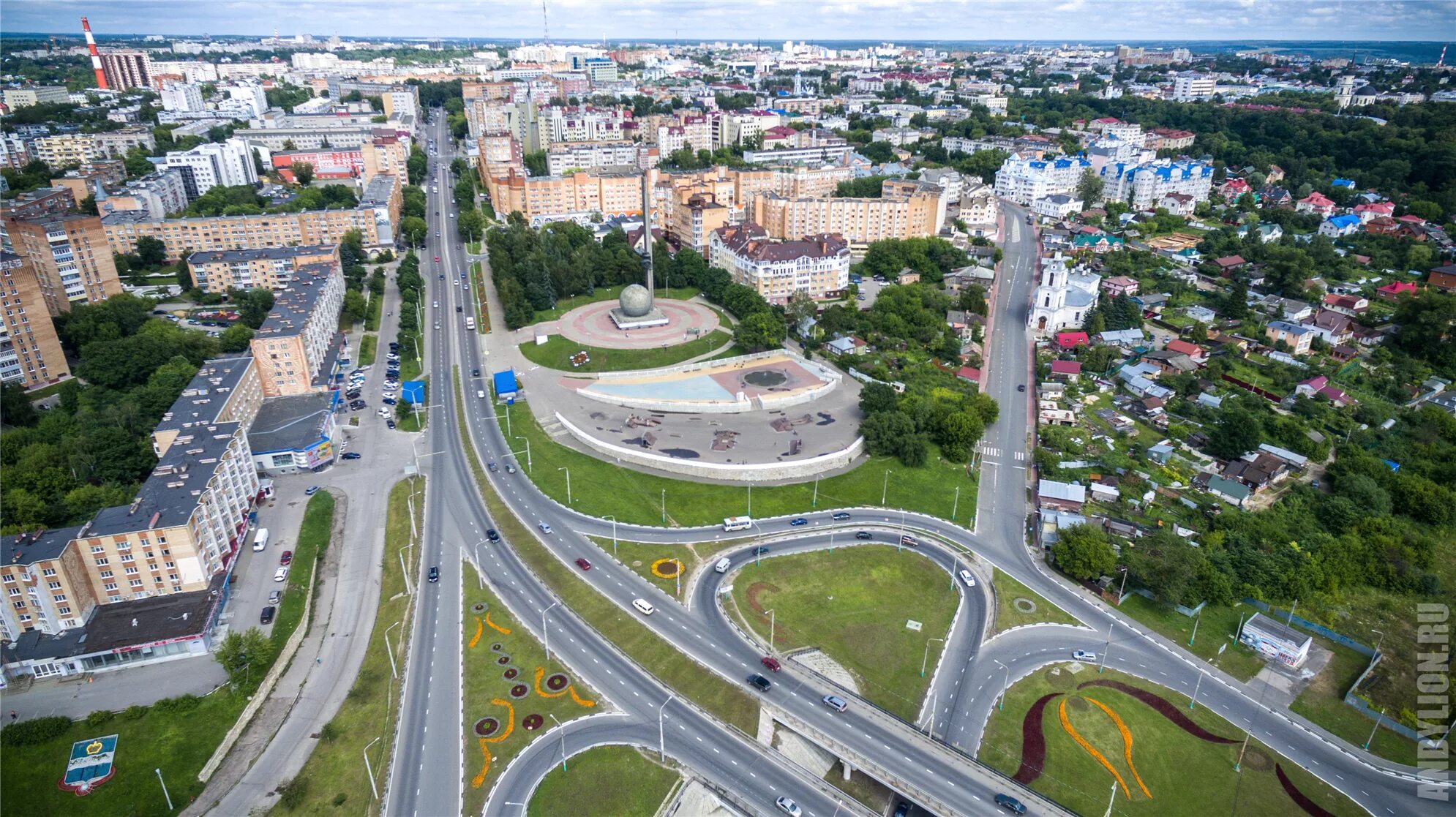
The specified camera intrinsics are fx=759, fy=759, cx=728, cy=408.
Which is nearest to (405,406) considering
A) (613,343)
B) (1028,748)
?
(613,343)

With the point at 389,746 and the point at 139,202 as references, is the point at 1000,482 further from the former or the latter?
the point at 139,202

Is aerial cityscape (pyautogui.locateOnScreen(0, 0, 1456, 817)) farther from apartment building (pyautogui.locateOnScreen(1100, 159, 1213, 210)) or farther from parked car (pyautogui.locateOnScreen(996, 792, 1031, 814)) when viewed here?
apartment building (pyautogui.locateOnScreen(1100, 159, 1213, 210))

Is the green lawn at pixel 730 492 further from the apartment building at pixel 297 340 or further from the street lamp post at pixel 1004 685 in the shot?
the apartment building at pixel 297 340

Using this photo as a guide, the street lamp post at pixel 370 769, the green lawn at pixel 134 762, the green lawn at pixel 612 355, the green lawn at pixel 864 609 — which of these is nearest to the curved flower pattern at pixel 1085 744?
the green lawn at pixel 864 609

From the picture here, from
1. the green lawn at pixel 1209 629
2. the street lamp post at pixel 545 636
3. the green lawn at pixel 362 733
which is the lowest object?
the green lawn at pixel 1209 629

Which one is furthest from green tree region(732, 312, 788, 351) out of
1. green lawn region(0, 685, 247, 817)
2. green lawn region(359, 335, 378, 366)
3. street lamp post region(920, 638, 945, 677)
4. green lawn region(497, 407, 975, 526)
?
green lawn region(0, 685, 247, 817)

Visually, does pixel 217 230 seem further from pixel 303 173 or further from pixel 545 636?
pixel 545 636
